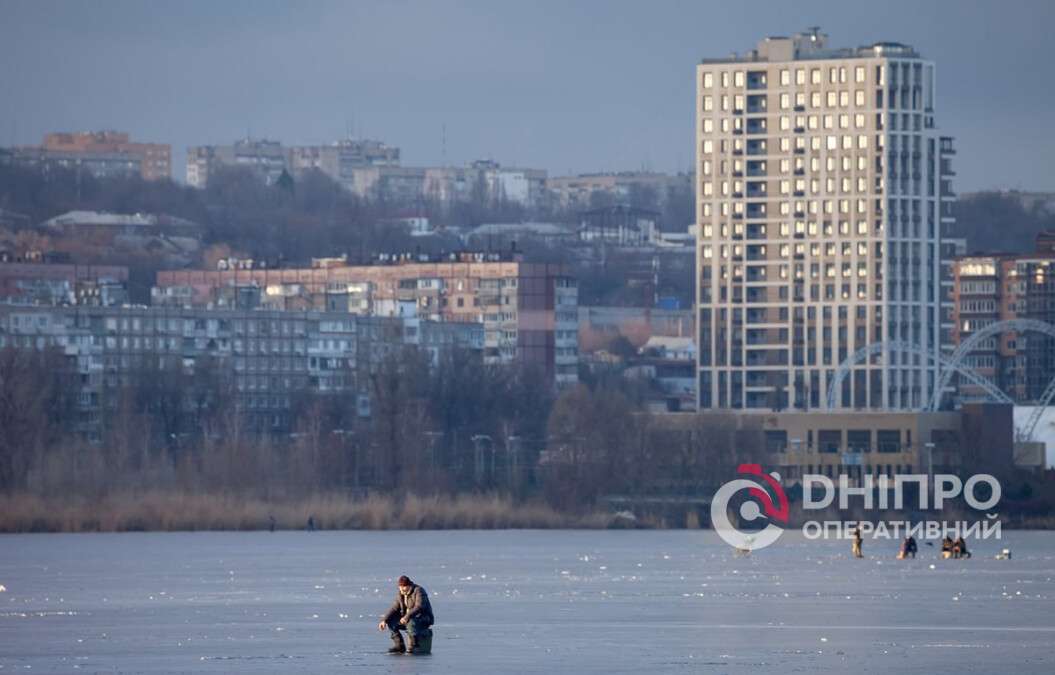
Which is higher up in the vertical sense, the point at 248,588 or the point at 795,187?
the point at 795,187

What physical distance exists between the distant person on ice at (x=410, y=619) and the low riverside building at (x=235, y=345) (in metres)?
109

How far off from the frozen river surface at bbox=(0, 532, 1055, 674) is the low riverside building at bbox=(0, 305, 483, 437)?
245ft

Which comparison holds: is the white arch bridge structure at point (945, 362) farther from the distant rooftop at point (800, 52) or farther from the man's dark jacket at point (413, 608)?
the man's dark jacket at point (413, 608)

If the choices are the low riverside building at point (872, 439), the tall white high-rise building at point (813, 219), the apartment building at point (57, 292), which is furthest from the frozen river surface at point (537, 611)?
the apartment building at point (57, 292)

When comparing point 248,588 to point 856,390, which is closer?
point 248,588

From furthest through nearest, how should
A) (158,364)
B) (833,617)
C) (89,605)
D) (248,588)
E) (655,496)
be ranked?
(158,364)
(655,496)
(248,588)
(89,605)
(833,617)

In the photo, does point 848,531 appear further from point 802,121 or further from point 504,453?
point 802,121

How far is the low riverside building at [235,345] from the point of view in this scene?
154875 millimetres

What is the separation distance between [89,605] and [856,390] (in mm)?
124891

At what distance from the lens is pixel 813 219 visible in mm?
178625

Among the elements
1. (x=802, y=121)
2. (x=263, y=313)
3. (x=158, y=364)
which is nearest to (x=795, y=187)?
(x=802, y=121)

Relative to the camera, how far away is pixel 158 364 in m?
147

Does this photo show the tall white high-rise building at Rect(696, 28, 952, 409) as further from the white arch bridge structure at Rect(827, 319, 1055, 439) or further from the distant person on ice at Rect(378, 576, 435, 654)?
the distant person on ice at Rect(378, 576, 435, 654)

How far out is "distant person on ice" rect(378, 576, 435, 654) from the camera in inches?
1499
